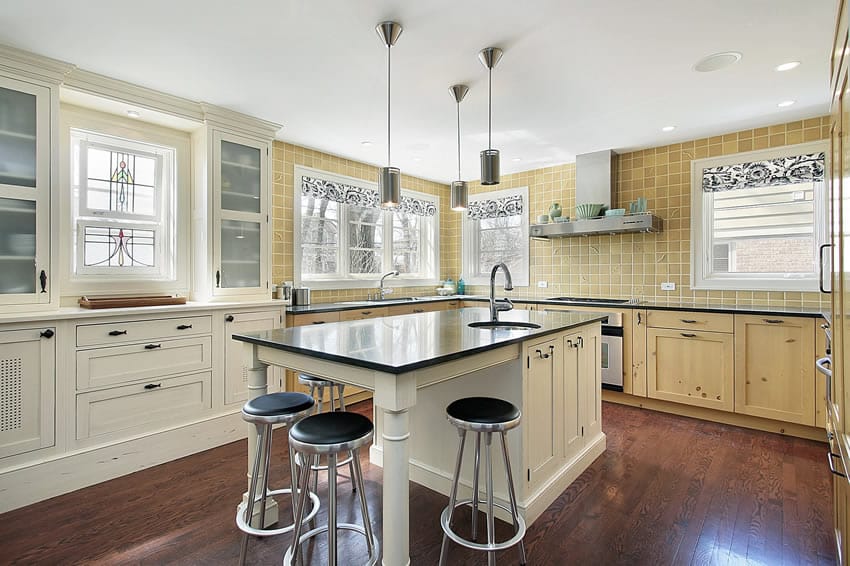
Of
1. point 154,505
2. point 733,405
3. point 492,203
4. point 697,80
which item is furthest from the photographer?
point 492,203

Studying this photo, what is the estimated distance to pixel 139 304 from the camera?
9.67 ft

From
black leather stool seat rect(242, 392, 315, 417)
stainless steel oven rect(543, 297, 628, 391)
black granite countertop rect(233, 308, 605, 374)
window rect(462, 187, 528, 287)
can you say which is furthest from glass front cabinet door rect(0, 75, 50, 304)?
window rect(462, 187, 528, 287)

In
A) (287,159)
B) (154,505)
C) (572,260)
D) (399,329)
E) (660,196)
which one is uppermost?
(287,159)

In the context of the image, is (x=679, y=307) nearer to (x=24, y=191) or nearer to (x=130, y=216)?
(x=130, y=216)

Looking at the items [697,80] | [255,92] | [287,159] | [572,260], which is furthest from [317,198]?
[697,80]

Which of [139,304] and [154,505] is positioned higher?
[139,304]

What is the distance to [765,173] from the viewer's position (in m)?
3.74

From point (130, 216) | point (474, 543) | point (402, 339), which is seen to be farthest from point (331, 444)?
point (130, 216)

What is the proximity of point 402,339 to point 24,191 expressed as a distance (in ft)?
7.78

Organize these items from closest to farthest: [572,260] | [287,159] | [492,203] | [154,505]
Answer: [154,505]
[287,159]
[572,260]
[492,203]

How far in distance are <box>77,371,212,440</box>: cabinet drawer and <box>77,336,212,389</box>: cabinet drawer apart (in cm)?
6

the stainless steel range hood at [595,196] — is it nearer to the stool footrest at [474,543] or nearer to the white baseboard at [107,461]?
the stool footrest at [474,543]

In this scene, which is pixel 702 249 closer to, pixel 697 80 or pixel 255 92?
pixel 697 80

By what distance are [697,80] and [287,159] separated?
3449 millimetres
